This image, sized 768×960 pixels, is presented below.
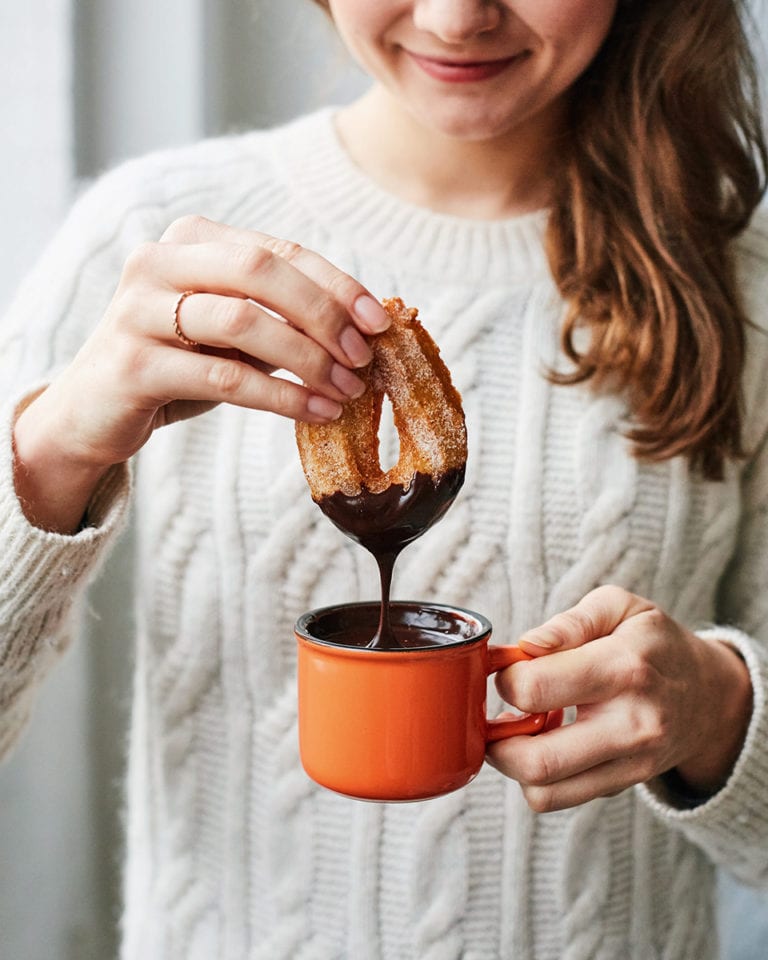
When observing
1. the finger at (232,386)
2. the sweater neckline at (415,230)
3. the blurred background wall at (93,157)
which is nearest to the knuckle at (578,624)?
the finger at (232,386)

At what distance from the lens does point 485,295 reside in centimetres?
112

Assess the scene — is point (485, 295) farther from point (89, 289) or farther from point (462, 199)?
point (89, 289)

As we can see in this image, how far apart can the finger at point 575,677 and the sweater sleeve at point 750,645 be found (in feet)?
0.74

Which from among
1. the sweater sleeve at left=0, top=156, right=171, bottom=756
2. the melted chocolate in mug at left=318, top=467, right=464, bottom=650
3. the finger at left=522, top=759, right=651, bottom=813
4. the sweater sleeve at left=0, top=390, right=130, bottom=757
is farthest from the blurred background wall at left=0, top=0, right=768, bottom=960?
the melted chocolate in mug at left=318, top=467, right=464, bottom=650

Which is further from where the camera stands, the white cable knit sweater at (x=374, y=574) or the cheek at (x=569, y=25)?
the white cable knit sweater at (x=374, y=574)

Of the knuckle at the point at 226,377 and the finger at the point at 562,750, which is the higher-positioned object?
the knuckle at the point at 226,377

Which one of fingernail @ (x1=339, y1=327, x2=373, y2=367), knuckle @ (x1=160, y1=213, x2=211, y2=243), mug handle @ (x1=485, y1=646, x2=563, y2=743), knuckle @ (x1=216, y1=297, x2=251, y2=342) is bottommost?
mug handle @ (x1=485, y1=646, x2=563, y2=743)

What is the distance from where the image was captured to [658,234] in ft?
3.59

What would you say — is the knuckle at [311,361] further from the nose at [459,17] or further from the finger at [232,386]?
the nose at [459,17]

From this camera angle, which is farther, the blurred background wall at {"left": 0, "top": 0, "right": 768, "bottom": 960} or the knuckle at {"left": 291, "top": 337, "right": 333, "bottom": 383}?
the blurred background wall at {"left": 0, "top": 0, "right": 768, "bottom": 960}

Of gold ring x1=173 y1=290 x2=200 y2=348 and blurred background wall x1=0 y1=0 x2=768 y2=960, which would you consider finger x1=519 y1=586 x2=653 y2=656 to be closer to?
gold ring x1=173 y1=290 x2=200 y2=348

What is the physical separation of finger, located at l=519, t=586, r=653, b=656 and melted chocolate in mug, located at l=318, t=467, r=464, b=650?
0.10m

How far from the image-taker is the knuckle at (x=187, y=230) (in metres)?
0.76

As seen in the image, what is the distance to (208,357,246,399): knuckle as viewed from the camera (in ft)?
2.35
